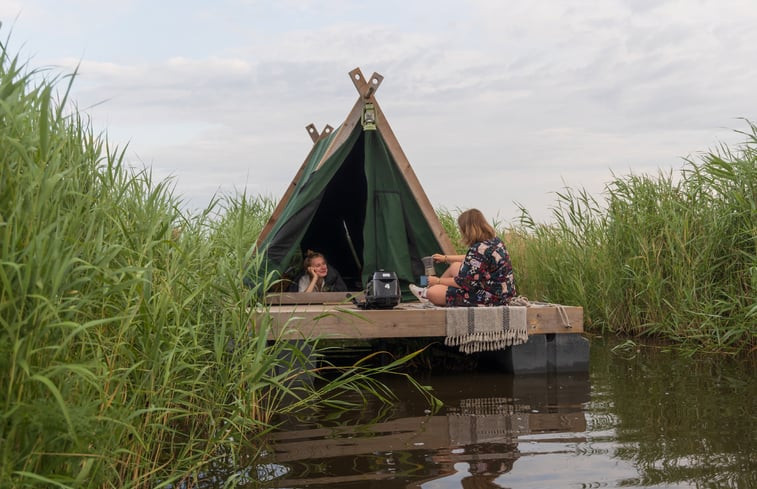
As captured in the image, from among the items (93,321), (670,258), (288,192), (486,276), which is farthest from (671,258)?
(93,321)

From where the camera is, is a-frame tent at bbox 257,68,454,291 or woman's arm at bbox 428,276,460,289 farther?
a-frame tent at bbox 257,68,454,291

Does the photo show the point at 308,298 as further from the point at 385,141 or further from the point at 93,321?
the point at 93,321

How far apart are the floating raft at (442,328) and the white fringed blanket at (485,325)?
3.5 inches

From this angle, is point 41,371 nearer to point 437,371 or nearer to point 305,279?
point 437,371

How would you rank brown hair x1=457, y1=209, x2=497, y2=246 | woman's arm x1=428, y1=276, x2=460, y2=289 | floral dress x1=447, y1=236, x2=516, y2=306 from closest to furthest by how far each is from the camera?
floral dress x1=447, y1=236, x2=516, y2=306, brown hair x1=457, y1=209, x2=497, y2=246, woman's arm x1=428, y1=276, x2=460, y2=289

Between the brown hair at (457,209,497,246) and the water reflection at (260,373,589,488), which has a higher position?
the brown hair at (457,209,497,246)

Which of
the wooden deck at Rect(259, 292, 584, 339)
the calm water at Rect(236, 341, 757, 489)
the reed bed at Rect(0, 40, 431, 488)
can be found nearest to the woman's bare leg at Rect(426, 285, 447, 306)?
the wooden deck at Rect(259, 292, 584, 339)

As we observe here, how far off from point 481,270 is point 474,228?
0.37m

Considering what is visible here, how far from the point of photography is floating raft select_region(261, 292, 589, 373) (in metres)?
5.99

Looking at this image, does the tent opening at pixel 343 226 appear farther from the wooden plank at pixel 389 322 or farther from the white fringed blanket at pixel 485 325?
the white fringed blanket at pixel 485 325

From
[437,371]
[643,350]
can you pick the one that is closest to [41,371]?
[437,371]

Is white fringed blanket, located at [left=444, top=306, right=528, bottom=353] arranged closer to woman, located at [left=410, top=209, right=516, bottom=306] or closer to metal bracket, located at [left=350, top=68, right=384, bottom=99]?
woman, located at [left=410, top=209, right=516, bottom=306]

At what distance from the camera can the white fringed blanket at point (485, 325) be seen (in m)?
6.29

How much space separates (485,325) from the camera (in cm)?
633
